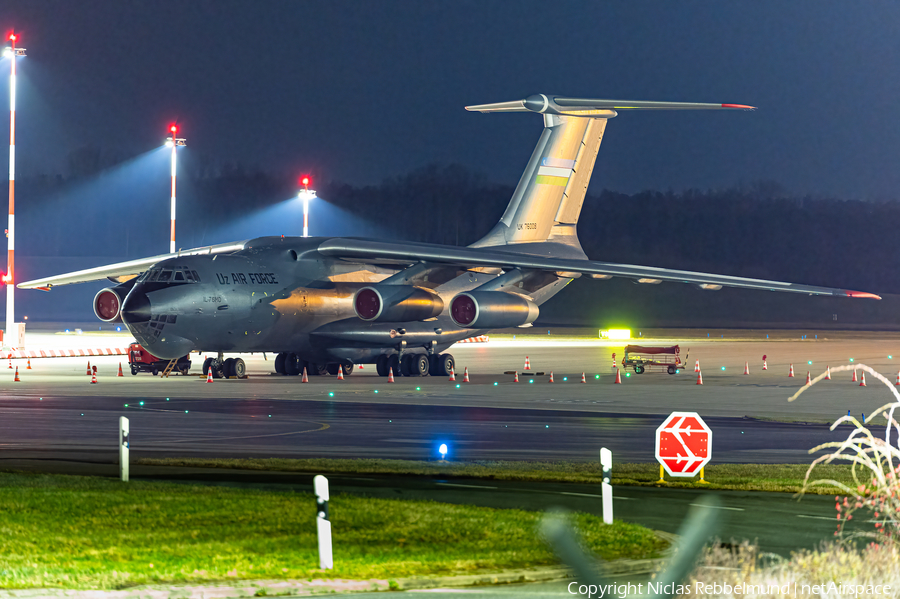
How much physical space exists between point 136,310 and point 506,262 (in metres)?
9.52

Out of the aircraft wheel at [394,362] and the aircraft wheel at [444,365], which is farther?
the aircraft wheel at [444,365]

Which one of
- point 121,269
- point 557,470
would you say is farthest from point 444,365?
point 557,470

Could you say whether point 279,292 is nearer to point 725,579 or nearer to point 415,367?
point 415,367

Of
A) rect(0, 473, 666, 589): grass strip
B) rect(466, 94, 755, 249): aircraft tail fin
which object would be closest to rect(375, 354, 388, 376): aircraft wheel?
rect(466, 94, 755, 249): aircraft tail fin

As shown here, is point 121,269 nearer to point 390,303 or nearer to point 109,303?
point 109,303

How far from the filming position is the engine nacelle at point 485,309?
2988cm

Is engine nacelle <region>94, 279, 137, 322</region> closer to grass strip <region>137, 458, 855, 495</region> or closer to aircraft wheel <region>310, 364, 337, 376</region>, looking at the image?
aircraft wheel <region>310, 364, 337, 376</region>

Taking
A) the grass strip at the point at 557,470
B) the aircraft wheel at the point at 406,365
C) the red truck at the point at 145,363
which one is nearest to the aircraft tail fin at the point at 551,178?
the aircraft wheel at the point at 406,365

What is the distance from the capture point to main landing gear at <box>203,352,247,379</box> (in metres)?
30.1

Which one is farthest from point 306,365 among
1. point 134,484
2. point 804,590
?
point 804,590

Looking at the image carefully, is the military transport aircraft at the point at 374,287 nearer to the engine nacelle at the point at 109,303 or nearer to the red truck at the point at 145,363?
the engine nacelle at the point at 109,303

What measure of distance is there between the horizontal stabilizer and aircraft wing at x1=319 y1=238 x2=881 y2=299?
16.1 ft

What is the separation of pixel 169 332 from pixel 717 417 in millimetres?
13248

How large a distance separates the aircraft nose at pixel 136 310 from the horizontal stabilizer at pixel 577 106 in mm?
12306
